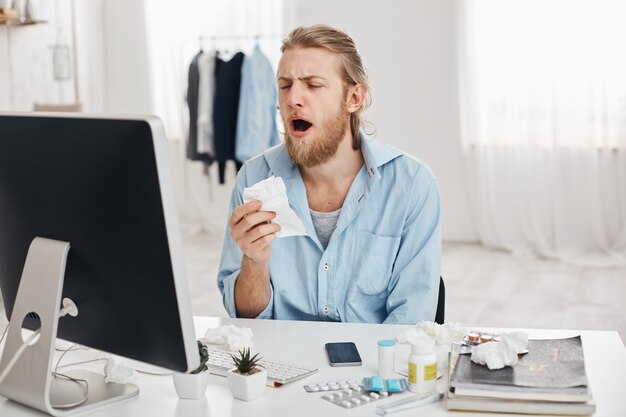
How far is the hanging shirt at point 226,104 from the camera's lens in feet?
21.4

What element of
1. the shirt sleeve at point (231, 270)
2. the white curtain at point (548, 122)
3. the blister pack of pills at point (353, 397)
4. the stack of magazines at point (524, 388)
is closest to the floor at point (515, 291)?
the white curtain at point (548, 122)

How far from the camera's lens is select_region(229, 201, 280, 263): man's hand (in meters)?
1.94

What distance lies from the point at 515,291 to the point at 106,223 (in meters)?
4.00

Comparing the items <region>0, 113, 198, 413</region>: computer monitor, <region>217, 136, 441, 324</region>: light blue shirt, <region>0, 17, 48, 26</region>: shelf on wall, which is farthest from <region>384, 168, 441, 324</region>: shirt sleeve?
<region>0, 17, 48, 26</region>: shelf on wall

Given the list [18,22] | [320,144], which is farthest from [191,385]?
[18,22]

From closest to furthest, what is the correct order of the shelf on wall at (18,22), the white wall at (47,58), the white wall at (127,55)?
1. the shelf on wall at (18,22)
2. the white wall at (47,58)
3. the white wall at (127,55)

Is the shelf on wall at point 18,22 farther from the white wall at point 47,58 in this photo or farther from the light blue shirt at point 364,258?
the light blue shirt at point 364,258

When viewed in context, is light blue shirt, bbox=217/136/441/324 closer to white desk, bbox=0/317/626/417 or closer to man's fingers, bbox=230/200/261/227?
white desk, bbox=0/317/626/417

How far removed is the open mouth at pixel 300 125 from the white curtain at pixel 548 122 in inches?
155

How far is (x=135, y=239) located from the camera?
1434mm

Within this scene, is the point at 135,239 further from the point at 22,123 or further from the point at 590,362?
the point at 590,362

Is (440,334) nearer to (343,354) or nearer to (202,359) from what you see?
(343,354)

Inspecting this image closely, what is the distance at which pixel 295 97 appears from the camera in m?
2.31

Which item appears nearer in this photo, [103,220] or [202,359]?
[103,220]
